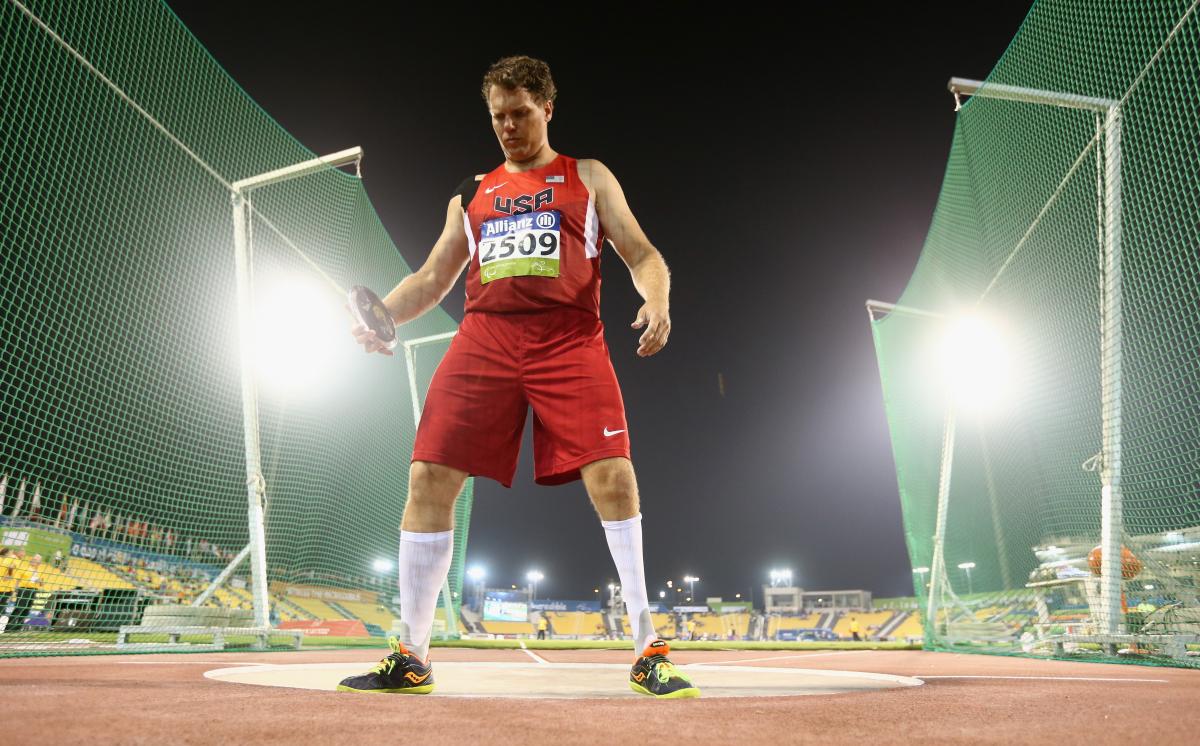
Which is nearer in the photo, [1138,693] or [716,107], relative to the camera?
[1138,693]

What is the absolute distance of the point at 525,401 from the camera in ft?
7.61

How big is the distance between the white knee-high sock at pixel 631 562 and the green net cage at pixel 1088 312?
3837mm

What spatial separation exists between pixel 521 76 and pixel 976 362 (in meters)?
7.66

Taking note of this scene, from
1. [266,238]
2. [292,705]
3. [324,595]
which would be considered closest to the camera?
[292,705]

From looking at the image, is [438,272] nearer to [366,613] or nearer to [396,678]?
[396,678]

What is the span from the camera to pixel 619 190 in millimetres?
2555

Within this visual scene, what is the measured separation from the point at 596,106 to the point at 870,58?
23.4 feet

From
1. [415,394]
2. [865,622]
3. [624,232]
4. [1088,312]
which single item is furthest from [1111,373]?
[865,622]

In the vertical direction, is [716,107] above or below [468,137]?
above

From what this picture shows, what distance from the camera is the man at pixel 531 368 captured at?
2.17 metres

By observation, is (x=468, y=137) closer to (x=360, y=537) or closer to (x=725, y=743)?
(x=360, y=537)

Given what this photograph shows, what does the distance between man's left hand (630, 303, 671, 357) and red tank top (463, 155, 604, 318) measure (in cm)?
22

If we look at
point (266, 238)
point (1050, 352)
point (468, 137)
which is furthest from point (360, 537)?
point (468, 137)

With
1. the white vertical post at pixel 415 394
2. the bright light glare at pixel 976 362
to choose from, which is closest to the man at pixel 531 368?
the bright light glare at pixel 976 362
